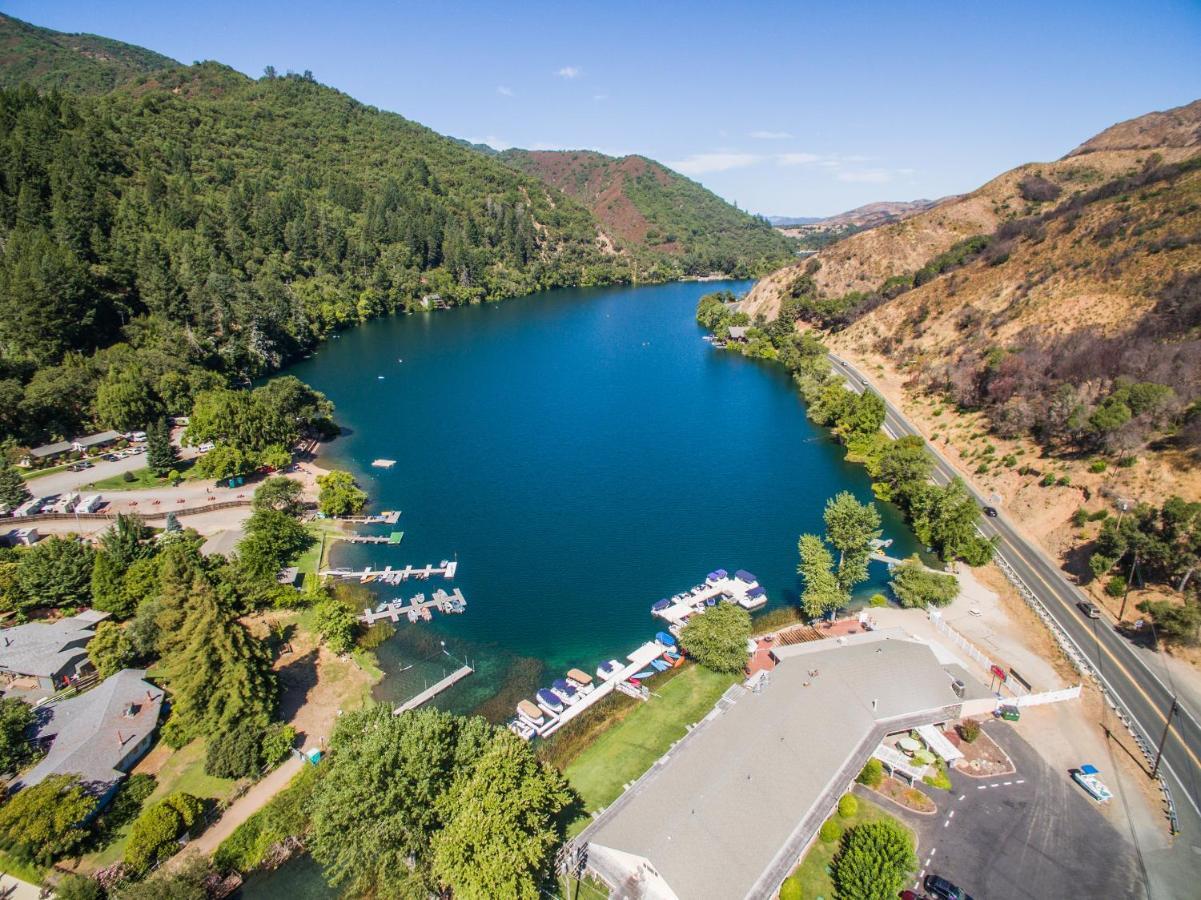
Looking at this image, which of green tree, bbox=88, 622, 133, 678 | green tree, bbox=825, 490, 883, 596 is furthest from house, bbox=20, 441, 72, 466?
green tree, bbox=825, 490, 883, 596

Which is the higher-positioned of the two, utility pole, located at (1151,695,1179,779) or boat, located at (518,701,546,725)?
utility pole, located at (1151,695,1179,779)

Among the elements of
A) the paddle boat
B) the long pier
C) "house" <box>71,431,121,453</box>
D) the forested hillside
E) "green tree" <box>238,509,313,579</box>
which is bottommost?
the long pier

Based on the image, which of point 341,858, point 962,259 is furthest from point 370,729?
point 962,259

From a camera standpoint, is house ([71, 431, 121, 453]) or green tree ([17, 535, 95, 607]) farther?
house ([71, 431, 121, 453])

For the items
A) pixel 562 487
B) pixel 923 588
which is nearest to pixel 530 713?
pixel 923 588

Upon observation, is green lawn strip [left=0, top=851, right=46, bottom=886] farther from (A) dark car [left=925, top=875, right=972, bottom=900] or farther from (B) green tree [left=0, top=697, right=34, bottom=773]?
(A) dark car [left=925, top=875, right=972, bottom=900]
